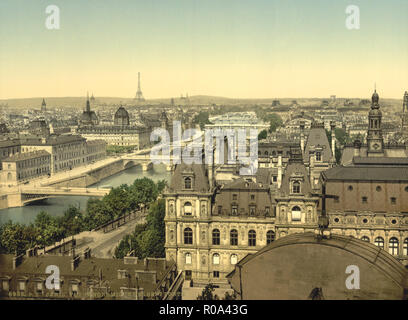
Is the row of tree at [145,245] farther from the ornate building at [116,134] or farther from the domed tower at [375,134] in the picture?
the ornate building at [116,134]

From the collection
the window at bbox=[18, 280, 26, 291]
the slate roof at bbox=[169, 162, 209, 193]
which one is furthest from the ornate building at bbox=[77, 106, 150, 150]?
the window at bbox=[18, 280, 26, 291]

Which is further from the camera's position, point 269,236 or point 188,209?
point 188,209

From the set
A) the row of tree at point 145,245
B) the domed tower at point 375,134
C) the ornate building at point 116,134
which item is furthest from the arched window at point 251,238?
the ornate building at point 116,134

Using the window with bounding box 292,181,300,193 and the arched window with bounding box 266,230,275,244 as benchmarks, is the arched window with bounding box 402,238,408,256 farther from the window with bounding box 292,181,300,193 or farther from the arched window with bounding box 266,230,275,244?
the arched window with bounding box 266,230,275,244

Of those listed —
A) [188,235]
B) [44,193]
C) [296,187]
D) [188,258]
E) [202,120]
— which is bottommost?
[44,193]

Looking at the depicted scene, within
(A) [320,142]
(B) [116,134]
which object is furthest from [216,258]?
(B) [116,134]

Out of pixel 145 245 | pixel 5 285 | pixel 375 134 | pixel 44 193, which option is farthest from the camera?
pixel 44 193

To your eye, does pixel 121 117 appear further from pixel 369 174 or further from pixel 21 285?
pixel 21 285
